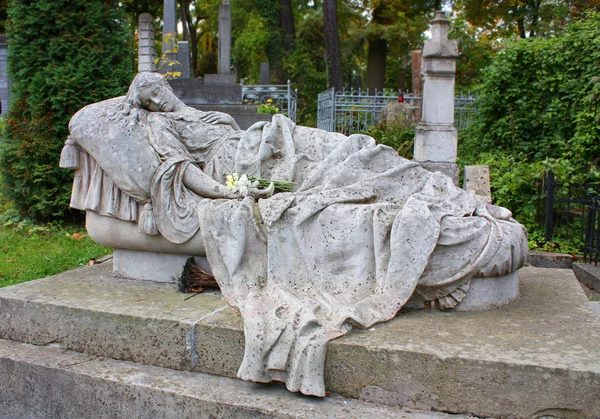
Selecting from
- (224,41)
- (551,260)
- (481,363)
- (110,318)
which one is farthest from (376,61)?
(481,363)

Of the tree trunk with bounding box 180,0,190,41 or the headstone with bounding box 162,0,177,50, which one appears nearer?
the headstone with bounding box 162,0,177,50

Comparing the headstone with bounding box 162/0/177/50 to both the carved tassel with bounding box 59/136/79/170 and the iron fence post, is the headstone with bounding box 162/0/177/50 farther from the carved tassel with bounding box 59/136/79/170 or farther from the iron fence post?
the carved tassel with bounding box 59/136/79/170

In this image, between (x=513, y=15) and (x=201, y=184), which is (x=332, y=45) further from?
(x=201, y=184)

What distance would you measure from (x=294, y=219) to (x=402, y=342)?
0.92 m

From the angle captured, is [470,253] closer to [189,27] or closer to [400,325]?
[400,325]

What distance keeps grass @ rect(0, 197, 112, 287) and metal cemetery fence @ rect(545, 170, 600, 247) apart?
4.83 meters

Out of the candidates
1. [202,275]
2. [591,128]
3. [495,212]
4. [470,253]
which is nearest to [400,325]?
[470,253]

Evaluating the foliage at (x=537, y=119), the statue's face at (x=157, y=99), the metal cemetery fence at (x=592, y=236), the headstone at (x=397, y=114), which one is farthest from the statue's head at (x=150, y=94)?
the headstone at (x=397, y=114)

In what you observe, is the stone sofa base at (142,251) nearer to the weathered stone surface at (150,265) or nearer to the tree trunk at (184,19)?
the weathered stone surface at (150,265)

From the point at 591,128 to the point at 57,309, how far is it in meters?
6.93

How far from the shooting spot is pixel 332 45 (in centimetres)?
1761

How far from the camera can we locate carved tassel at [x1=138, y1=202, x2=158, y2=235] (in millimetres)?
3680

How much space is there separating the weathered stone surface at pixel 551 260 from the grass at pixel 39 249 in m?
4.44

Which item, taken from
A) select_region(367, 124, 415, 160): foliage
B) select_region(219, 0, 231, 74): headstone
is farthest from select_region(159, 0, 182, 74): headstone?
select_region(367, 124, 415, 160): foliage
